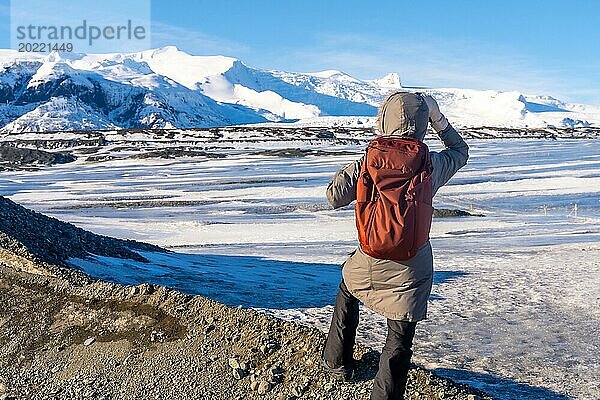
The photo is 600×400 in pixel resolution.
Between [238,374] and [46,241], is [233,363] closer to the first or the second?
[238,374]

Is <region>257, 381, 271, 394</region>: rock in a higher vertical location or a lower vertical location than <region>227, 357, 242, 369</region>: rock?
lower

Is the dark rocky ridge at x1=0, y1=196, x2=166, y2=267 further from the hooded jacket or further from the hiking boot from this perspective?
the hooded jacket

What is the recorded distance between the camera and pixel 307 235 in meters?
19.2

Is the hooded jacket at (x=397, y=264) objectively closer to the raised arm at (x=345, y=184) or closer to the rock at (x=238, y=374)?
the raised arm at (x=345, y=184)

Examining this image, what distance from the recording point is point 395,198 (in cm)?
410

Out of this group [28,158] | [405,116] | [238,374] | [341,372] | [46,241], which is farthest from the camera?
[28,158]

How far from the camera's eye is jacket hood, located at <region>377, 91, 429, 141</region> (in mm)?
4297

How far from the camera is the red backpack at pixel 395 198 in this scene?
4102 mm

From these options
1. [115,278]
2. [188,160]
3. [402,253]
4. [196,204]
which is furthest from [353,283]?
[188,160]

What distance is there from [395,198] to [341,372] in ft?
5.09

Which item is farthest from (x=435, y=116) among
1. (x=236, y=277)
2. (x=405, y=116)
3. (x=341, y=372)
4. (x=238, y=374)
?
(x=236, y=277)

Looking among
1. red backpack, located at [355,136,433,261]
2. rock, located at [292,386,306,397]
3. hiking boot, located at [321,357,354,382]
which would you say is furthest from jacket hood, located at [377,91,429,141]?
rock, located at [292,386,306,397]

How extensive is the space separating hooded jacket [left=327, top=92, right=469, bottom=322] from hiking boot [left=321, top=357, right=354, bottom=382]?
0.78 m

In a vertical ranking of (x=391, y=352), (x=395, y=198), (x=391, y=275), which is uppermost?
(x=395, y=198)
